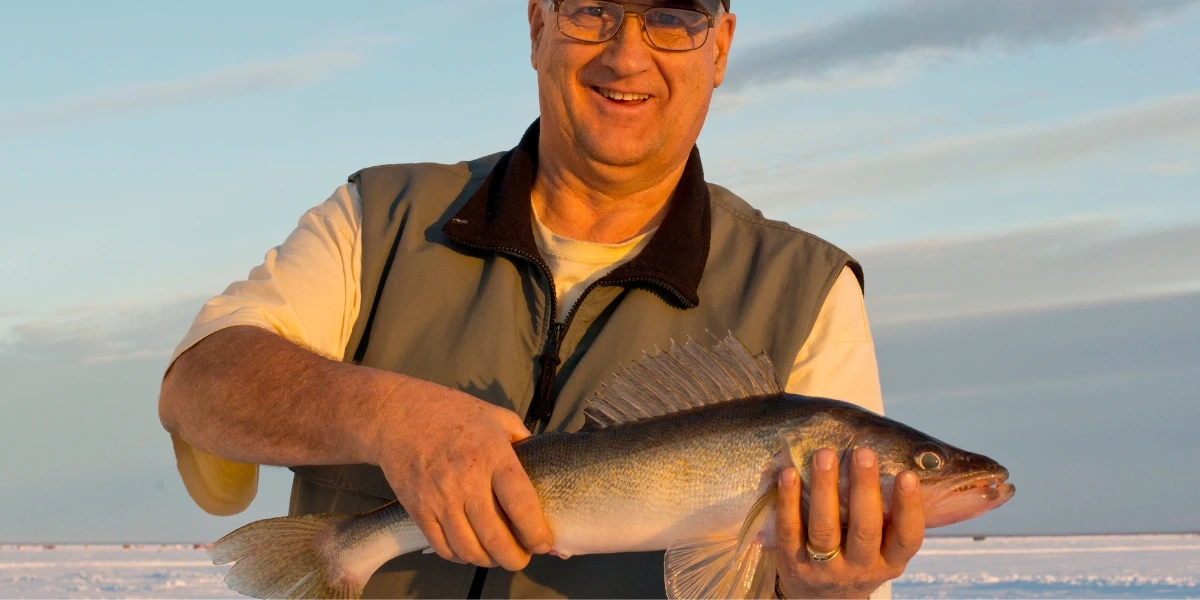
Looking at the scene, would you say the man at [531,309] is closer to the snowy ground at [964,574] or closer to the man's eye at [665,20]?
the man's eye at [665,20]

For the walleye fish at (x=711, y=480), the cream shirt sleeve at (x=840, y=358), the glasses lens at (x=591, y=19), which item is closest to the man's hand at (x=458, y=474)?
the walleye fish at (x=711, y=480)

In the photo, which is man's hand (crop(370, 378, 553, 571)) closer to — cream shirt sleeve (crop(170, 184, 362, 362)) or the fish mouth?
cream shirt sleeve (crop(170, 184, 362, 362))

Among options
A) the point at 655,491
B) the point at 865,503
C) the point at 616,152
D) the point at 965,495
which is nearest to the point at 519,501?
the point at 655,491

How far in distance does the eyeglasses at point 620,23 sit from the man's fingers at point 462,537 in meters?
1.86

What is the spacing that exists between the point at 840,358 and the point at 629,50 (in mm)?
1286

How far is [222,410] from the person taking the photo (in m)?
3.01

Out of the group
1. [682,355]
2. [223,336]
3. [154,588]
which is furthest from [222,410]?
[154,588]

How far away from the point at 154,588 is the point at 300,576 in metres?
10.5

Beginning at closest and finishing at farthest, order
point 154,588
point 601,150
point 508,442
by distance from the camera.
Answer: point 508,442 → point 601,150 → point 154,588

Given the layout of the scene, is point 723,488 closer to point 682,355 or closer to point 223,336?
point 682,355

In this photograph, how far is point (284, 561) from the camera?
2.97m

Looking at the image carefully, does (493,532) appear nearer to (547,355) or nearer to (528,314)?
(547,355)

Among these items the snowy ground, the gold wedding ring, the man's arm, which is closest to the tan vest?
the man's arm

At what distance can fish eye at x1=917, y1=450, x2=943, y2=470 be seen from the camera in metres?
2.70
